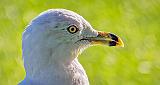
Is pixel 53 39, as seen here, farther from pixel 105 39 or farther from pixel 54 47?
pixel 105 39

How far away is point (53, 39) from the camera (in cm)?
722

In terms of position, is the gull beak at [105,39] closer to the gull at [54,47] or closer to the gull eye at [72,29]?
the gull at [54,47]

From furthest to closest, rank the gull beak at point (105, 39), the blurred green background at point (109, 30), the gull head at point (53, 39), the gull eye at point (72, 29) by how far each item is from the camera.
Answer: the blurred green background at point (109, 30) → the gull beak at point (105, 39) → the gull eye at point (72, 29) → the gull head at point (53, 39)

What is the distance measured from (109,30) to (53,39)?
4.74 metres

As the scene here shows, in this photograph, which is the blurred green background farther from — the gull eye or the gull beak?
the gull eye

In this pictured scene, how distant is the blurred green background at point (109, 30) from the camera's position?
1111 centimetres

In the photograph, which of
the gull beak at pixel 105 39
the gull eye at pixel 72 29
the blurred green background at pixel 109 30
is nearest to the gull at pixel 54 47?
the gull eye at pixel 72 29

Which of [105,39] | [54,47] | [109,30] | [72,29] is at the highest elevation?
[109,30]

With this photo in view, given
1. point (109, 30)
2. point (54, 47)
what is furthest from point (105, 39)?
point (109, 30)

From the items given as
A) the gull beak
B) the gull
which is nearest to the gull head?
the gull

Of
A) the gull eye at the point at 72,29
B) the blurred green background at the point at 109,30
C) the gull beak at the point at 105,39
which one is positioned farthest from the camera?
the blurred green background at the point at 109,30

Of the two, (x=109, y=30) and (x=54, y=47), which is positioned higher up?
(x=109, y=30)

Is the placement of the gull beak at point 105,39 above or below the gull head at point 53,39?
above

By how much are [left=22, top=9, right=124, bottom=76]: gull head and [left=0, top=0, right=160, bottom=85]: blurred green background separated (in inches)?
138
